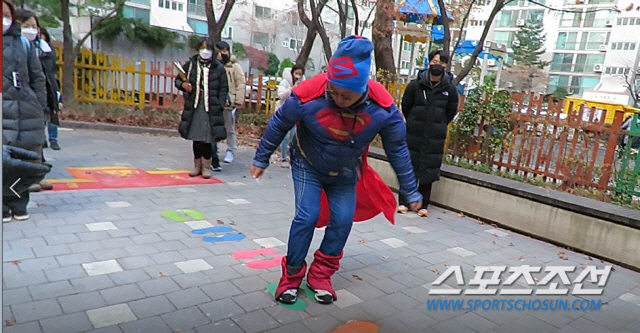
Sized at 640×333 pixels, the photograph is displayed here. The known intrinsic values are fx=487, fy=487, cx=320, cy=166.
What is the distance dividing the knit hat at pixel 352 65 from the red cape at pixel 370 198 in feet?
2.61

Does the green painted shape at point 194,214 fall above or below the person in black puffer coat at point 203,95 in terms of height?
below

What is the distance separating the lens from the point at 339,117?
2936 mm

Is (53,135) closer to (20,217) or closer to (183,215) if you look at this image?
(20,217)

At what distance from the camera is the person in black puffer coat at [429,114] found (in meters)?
5.39

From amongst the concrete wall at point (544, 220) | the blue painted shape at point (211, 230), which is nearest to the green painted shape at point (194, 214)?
the blue painted shape at point (211, 230)

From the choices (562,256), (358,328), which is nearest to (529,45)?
(562,256)

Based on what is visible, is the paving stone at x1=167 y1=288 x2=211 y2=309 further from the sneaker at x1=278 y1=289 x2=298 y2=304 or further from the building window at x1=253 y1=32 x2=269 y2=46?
the building window at x1=253 y1=32 x2=269 y2=46

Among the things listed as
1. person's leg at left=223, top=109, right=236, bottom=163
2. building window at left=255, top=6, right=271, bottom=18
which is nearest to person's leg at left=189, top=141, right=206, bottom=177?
person's leg at left=223, top=109, right=236, bottom=163

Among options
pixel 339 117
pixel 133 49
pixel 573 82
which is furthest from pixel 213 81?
pixel 573 82

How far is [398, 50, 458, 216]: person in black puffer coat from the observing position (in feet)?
17.7

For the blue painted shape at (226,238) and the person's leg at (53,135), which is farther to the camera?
the person's leg at (53,135)

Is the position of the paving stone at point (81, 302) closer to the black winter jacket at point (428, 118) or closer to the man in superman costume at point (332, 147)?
the man in superman costume at point (332, 147)

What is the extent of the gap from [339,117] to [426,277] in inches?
63.2

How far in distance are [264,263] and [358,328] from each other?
1.11 m
